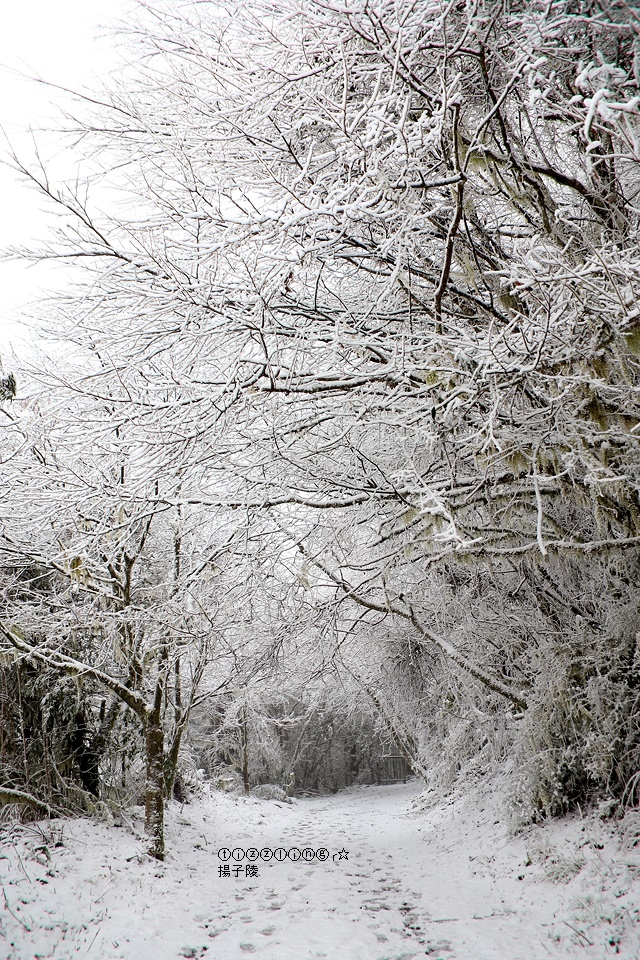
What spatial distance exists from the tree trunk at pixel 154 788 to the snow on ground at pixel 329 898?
0.22 m

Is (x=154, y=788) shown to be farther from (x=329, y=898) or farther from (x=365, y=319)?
(x=365, y=319)

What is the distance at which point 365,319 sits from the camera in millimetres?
3545

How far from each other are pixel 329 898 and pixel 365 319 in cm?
582

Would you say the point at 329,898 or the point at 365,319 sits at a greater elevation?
the point at 365,319

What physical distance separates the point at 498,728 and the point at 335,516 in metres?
4.69

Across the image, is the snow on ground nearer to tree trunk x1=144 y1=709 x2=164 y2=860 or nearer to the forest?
tree trunk x1=144 y1=709 x2=164 y2=860

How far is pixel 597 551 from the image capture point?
170 inches

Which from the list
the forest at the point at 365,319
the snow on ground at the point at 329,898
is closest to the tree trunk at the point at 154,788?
the snow on ground at the point at 329,898

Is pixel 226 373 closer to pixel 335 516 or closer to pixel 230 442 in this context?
pixel 230 442

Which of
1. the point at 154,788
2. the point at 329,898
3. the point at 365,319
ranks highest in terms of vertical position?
the point at 365,319

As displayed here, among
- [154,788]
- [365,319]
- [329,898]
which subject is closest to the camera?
[365,319]

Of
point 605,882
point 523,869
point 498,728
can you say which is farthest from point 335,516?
point 498,728

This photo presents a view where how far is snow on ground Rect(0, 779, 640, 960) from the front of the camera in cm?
428

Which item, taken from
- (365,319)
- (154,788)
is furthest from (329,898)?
(365,319)
